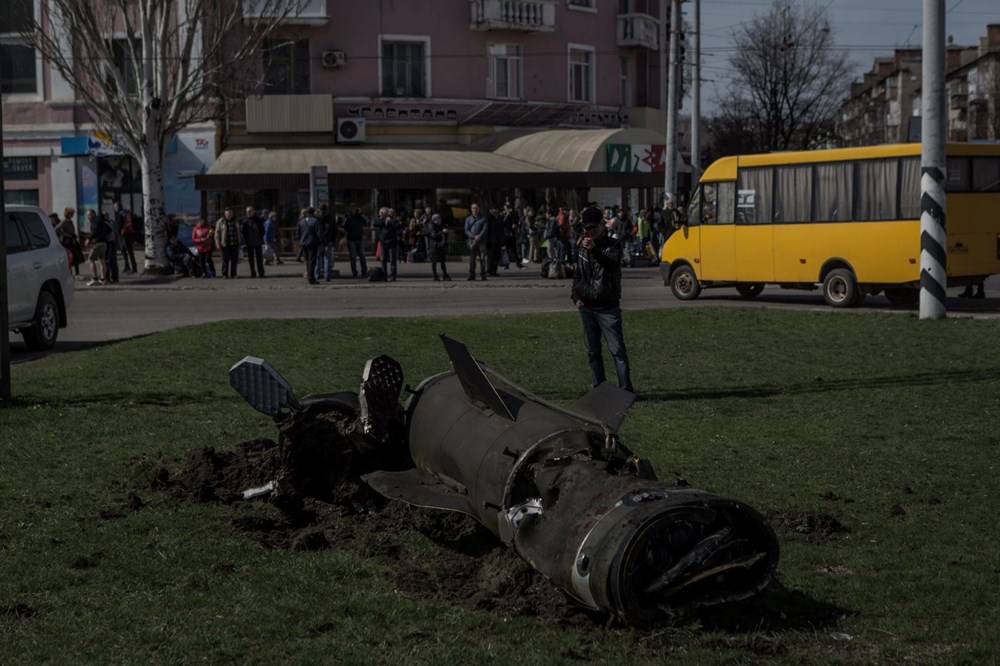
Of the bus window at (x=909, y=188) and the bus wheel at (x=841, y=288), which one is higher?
the bus window at (x=909, y=188)

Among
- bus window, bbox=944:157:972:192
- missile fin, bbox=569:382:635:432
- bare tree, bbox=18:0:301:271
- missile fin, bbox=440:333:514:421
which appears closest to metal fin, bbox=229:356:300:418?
missile fin, bbox=440:333:514:421

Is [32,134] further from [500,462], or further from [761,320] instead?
[500,462]

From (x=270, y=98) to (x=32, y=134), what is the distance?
7.81 metres

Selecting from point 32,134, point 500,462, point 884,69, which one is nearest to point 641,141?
point 32,134

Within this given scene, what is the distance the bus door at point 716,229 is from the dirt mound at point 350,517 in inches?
697

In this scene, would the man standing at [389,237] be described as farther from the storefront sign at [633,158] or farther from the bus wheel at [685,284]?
the storefront sign at [633,158]

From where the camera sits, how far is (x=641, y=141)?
145 feet

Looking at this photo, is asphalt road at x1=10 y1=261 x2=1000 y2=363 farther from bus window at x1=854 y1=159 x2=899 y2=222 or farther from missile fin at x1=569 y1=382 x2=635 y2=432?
missile fin at x1=569 y1=382 x2=635 y2=432

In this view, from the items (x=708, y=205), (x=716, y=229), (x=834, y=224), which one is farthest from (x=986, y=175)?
(x=708, y=205)

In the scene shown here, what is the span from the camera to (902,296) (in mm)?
23953

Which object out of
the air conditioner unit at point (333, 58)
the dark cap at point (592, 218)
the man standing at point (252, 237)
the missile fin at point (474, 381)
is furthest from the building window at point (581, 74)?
the missile fin at point (474, 381)

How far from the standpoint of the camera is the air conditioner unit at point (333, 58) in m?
44.4

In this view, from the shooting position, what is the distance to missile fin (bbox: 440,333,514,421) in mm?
7020

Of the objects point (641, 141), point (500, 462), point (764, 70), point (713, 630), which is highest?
point (764, 70)
